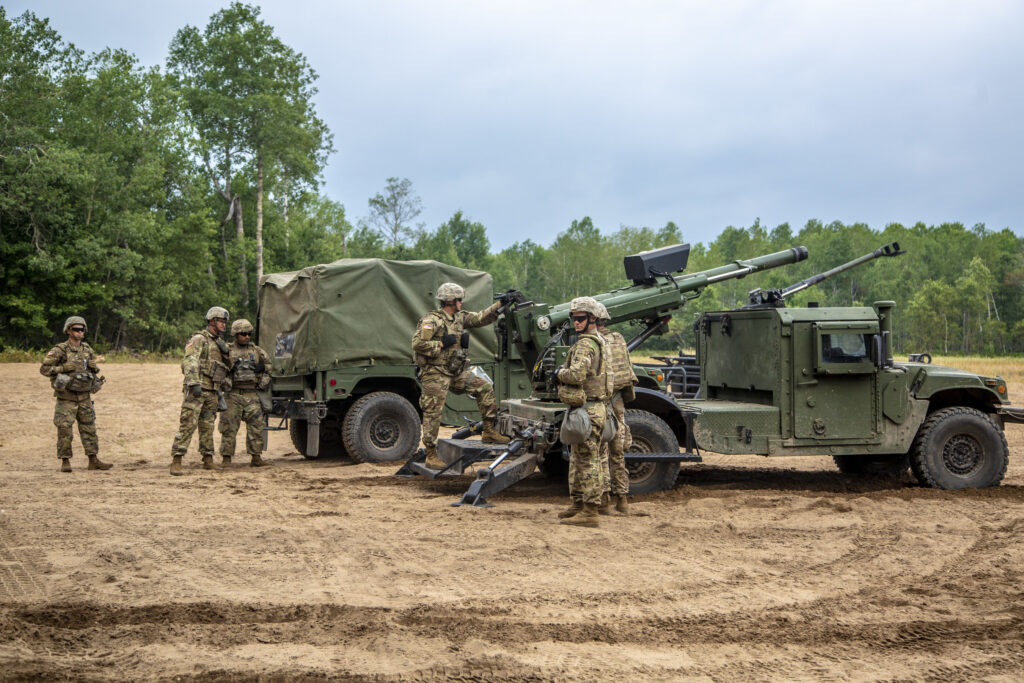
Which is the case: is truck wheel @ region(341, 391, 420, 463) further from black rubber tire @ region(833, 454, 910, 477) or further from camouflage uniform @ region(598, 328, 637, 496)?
black rubber tire @ region(833, 454, 910, 477)

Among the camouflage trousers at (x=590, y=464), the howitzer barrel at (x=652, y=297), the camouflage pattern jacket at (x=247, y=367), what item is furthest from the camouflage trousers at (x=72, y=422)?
the camouflage trousers at (x=590, y=464)

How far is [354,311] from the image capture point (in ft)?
39.4

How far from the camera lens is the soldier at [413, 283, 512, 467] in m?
9.95

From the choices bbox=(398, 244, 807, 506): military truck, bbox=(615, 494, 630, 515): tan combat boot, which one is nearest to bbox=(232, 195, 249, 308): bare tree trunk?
bbox=(398, 244, 807, 506): military truck

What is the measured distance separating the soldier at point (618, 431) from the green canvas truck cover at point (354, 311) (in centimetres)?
445

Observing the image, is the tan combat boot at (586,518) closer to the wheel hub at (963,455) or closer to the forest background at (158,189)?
the wheel hub at (963,455)

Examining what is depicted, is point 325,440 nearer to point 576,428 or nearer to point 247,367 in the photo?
point 247,367

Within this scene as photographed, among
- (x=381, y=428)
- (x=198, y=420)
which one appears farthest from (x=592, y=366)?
(x=198, y=420)

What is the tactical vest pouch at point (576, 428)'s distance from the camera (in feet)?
24.6

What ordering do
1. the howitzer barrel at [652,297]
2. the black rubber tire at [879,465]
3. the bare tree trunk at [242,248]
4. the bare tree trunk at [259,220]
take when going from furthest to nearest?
the bare tree trunk at [242,248], the bare tree trunk at [259,220], the black rubber tire at [879,465], the howitzer barrel at [652,297]

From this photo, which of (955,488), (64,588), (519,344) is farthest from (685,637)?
(955,488)

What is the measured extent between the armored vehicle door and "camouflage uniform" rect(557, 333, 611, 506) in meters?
2.24

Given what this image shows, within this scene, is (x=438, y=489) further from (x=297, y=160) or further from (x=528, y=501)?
(x=297, y=160)

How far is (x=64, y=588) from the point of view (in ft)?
18.5
